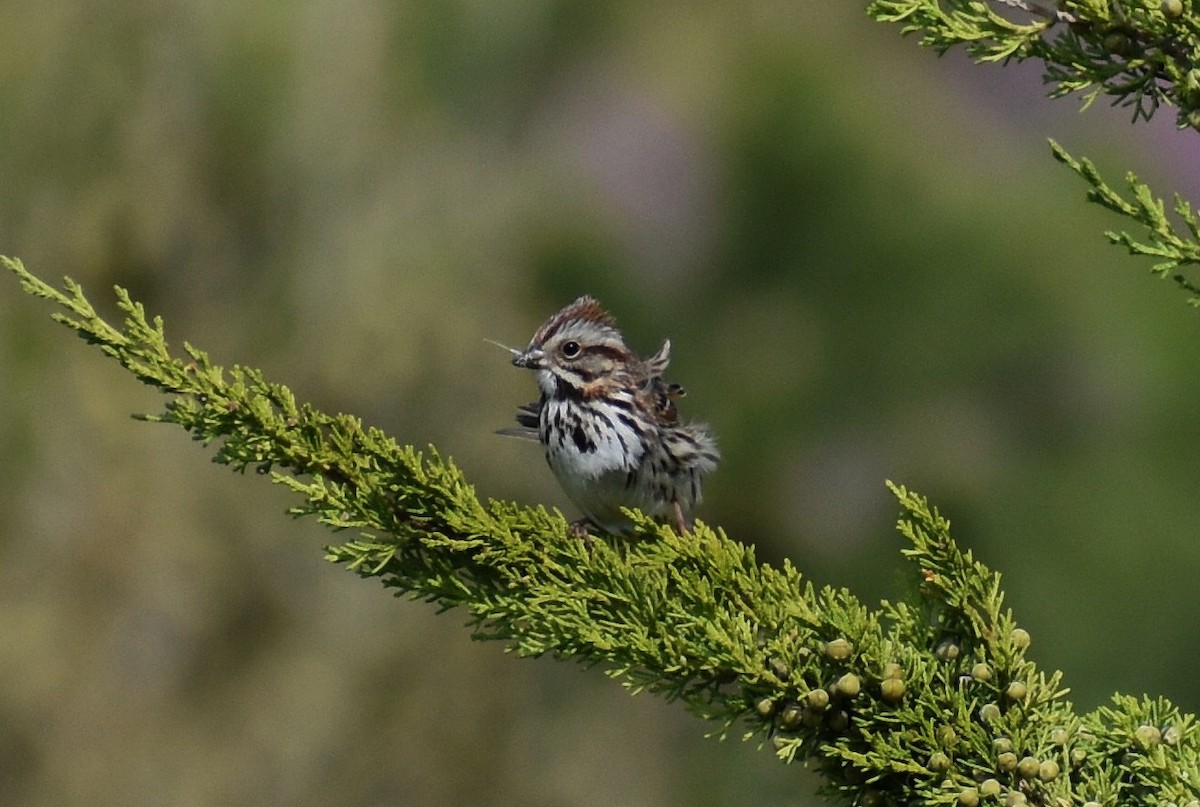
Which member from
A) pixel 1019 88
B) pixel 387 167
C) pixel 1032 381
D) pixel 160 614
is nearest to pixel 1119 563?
pixel 1032 381

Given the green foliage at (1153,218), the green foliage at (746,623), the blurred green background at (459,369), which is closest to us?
the green foliage at (746,623)

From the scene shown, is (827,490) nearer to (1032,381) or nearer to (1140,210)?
(1032,381)

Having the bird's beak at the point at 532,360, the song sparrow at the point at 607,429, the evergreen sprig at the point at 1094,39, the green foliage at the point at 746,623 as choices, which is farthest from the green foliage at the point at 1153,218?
the bird's beak at the point at 532,360

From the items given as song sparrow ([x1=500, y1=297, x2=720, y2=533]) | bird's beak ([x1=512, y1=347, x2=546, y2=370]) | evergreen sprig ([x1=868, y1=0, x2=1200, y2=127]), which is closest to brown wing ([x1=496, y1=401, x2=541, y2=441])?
song sparrow ([x1=500, y1=297, x2=720, y2=533])

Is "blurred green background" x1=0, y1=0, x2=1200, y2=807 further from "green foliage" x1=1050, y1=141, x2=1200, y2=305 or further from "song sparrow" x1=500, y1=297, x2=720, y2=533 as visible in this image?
"green foliage" x1=1050, y1=141, x2=1200, y2=305

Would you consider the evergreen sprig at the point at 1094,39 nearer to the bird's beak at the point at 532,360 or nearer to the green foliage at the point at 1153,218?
the green foliage at the point at 1153,218
